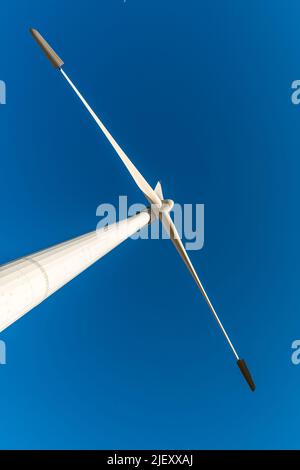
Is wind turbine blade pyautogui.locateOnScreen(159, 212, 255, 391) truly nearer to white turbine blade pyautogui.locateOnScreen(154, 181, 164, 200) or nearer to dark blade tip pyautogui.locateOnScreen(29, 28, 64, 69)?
white turbine blade pyautogui.locateOnScreen(154, 181, 164, 200)

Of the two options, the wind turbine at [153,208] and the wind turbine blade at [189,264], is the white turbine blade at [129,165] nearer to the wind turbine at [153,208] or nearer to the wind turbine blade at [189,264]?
the wind turbine at [153,208]

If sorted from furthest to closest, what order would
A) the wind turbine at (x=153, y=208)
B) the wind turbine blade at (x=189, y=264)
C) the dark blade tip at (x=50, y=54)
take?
the wind turbine blade at (x=189, y=264)
the wind turbine at (x=153, y=208)
the dark blade tip at (x=50, y=54)

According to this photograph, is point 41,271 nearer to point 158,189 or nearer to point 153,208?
point 153,208

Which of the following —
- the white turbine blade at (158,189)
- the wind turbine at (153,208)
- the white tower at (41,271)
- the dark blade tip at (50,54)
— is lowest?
the white tower at (41,271)

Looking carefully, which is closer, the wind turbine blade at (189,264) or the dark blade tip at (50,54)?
the dark blade tip at (50,54)

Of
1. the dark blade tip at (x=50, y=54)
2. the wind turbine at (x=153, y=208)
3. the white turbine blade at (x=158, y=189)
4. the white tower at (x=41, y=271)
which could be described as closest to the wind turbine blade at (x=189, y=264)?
the wind turbine at (x=153, y=208)

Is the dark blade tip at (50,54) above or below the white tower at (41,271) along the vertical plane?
above

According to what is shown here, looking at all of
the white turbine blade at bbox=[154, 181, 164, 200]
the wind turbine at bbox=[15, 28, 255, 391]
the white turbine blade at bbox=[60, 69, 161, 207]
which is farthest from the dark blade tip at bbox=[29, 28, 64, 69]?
the white turbine blade at bbox=[154, 181, 164, 200]

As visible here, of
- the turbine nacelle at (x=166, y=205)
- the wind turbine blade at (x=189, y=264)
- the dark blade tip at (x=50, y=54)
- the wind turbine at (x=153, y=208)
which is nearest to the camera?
the dark blade tip at (x=50, y=54)

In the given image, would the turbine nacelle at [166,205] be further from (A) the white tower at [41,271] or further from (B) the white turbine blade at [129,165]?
(A) the white tower at [41,271]
